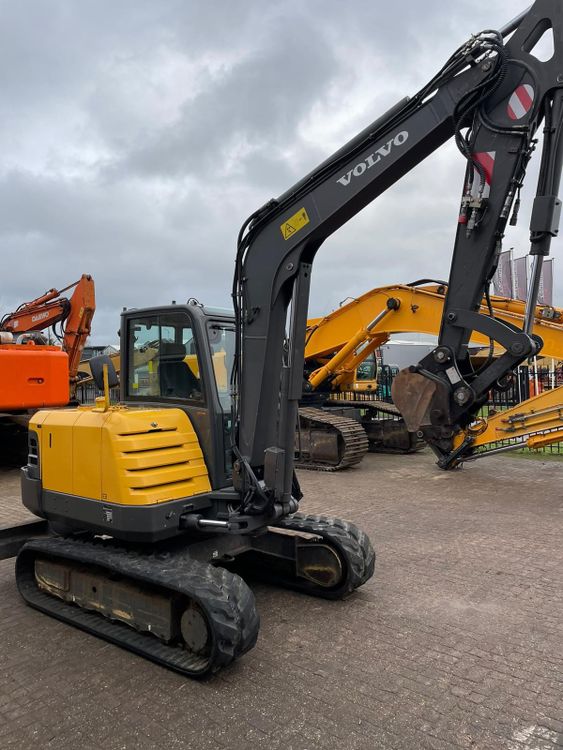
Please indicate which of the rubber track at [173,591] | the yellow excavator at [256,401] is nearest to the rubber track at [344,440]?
the yellow excavator at [256,401]

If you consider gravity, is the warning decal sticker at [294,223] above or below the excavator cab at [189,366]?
above

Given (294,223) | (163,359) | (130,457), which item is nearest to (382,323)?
(163,359)

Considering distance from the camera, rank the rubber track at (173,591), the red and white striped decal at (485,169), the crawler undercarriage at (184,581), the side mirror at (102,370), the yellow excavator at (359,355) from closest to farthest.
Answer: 1. the rubber track at (173,591)
2. the crawler undercarriage at (184,581)
3. the red and white striped decal at (485,169)
4. the side mirror at (102,370)
5. the yellow excavator at (359,355)

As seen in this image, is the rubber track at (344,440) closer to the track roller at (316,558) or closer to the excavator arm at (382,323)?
the excavator arm at (382,323)

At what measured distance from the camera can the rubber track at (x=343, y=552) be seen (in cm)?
466

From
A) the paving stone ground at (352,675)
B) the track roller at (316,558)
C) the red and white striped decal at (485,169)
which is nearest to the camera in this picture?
the paving stone ground at (352,675)

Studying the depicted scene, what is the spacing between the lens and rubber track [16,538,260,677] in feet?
11.5

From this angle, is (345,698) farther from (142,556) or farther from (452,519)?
(452,519)

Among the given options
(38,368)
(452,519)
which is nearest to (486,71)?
(452,519)

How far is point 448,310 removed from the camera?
436 cm

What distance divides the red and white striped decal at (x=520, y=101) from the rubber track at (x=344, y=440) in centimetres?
764

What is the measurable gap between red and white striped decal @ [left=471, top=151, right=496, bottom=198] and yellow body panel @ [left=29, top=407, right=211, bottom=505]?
2.68m

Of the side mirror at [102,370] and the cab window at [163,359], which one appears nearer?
the side mirror at [102,370]

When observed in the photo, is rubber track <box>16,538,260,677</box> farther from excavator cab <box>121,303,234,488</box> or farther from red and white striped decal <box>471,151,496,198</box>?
red and white striped decal <box>471,151,496,198</box>
